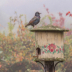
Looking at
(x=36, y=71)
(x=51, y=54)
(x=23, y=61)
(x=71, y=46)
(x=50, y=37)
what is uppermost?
(x=50, y=37)

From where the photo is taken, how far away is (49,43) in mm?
3668

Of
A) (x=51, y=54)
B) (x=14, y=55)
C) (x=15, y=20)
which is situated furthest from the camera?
(x=15, y=20)

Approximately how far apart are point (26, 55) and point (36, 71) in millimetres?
1010

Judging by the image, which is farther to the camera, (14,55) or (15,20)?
(15,20)

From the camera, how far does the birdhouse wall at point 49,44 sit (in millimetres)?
3660

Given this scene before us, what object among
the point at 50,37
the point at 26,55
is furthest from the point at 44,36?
the point at 26,55

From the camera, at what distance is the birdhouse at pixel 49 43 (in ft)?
12.0

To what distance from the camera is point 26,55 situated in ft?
26.9

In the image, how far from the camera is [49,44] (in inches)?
144

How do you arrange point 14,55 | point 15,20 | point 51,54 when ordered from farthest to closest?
point 15,20 < point 14,55 < point 51,54

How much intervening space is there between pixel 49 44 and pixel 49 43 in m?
0.02

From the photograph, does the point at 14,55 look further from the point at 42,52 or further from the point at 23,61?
the point at 42,52

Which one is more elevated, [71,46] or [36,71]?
[71,46]

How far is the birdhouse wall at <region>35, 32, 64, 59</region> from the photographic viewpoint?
366cm
